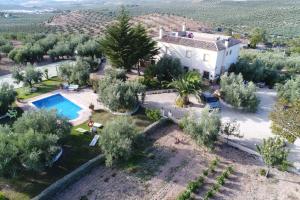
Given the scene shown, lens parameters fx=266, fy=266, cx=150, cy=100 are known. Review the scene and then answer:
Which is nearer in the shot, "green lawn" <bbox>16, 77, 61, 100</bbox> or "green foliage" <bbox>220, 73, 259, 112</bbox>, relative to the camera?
"green foliage" <bbox>220, 73, 259, 112</bbox>

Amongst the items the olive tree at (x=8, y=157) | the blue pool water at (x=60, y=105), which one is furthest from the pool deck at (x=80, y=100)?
the olive tree at (x=8, y=157)

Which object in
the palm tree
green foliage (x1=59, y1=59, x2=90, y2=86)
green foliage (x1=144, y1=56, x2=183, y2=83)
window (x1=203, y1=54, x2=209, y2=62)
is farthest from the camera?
window (x1=203, y1=54, x2=209, y2=62)

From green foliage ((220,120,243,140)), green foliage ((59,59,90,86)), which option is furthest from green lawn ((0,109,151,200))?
green foliage ((59,59,90,86))

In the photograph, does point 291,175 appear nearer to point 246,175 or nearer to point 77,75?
point 246,175

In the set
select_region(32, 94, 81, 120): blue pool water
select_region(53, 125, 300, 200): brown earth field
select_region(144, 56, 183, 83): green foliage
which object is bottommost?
select_region(53, 125, 300, 200): brown earth field

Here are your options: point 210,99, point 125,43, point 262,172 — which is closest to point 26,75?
point 125,43

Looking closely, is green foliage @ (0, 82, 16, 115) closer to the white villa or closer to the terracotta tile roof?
the white villa

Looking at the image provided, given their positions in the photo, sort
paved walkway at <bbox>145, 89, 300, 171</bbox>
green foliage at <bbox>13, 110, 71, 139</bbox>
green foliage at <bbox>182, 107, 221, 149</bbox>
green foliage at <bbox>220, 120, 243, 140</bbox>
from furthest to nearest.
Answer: paved walkway at <bbox>145, 89, 300, 171</bbox>, green foliage at <bbox>220, 120, 243, 140</bbox>, green foliage at <bbox>182, 107, 221, 149</bbox>, green foliage at <bbox>13, 110, 71, 139</bbox>

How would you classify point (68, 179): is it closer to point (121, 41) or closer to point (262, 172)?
point (262, 172)

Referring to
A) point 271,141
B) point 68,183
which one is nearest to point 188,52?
point 271,141
